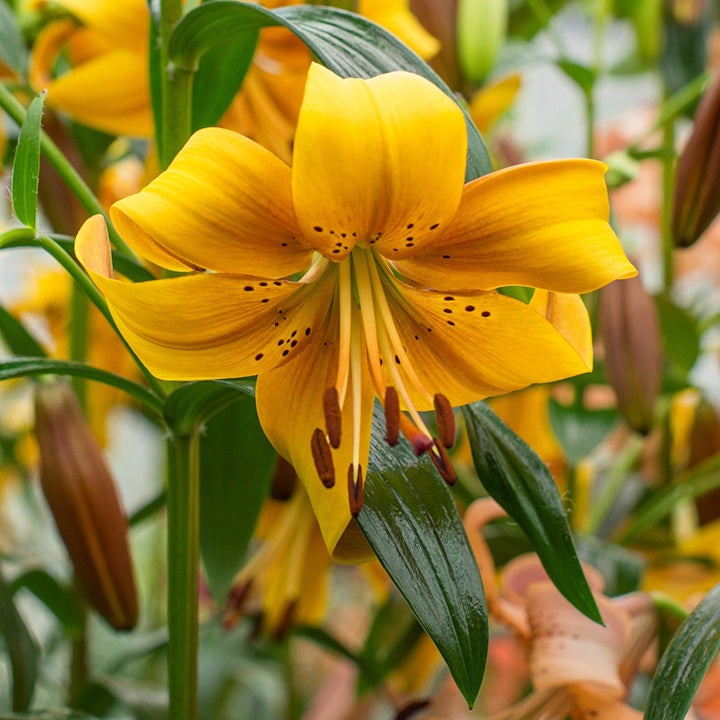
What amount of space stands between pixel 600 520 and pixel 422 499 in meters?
0.48

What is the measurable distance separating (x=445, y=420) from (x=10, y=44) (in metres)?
0.35

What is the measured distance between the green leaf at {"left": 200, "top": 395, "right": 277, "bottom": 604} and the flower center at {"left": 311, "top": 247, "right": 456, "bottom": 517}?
0.13 m

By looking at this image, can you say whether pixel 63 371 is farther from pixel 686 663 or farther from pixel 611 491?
pixel 611 491

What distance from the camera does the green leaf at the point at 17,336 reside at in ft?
1.62

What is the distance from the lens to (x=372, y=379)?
14.0 inches

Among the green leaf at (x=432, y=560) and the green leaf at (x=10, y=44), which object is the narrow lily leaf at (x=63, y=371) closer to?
the green leaf at (x=432, y=560)

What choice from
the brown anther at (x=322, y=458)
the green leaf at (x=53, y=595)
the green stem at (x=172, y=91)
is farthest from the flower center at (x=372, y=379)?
the green leaf at (x=53, y=595)

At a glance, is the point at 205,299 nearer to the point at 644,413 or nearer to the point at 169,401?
the point at 169,401

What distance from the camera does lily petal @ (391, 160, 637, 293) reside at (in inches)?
11.8

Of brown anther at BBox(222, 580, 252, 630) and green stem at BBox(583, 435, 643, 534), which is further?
green stem at BBox(583, 435, 643, 534)

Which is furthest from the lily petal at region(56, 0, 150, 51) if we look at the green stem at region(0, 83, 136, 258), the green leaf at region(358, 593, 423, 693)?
the green leaf at region(358, 593, 423, 693)

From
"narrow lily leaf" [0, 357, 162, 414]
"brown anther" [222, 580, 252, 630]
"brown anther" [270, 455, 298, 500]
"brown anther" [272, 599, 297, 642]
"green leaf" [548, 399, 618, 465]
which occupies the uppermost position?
"narrow lily leaf" [0, 357, 162, 414]

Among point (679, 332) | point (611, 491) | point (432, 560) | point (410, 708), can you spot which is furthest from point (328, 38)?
point (611, 491)

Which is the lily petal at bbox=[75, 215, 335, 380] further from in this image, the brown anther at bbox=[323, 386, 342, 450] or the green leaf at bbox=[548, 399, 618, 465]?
the green leaf at bbox=[548, 399, 618, 465]
